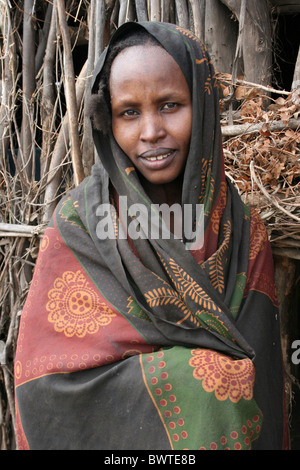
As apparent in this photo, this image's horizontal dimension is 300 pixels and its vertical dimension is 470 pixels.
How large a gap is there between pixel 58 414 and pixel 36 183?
1.39 metres

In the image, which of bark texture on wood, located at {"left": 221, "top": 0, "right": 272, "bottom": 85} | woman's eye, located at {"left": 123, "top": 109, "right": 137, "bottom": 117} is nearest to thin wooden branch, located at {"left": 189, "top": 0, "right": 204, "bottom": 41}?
bark texture on wood, located at {"left": 221, "top": 0, "right": 272, "bottom": 85}

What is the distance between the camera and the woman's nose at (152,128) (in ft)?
4.34

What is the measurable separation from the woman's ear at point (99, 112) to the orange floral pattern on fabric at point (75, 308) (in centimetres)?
46

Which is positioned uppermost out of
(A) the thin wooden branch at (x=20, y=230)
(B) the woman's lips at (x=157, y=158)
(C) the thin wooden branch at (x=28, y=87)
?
(C) the thin wooden branch at (x=28, y=87)

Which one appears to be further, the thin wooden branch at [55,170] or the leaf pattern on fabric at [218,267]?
the thin wooden branch at [55,170]

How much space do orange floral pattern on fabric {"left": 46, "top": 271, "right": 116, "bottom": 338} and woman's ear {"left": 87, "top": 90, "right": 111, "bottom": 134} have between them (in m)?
0.46

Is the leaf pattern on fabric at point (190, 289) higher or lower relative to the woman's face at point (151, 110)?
lower

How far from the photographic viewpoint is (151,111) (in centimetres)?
133

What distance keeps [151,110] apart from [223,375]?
76 cm

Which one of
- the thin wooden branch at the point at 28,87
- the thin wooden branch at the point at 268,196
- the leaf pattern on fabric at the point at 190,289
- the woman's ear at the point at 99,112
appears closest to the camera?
Answer: the leaf pattern on fabric at the point at 190,289

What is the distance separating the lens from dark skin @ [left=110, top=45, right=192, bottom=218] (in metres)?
1.31

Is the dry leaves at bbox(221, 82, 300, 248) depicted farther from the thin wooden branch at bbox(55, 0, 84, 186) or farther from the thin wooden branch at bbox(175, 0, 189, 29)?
the thin wooden branch at bbox(55, 0, 84, 186)

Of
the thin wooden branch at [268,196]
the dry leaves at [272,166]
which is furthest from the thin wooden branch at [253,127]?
the thin wooden branch at [268,196]

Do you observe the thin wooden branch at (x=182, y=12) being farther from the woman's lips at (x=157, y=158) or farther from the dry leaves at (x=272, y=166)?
the woman's lips at (x=157, y=158)
